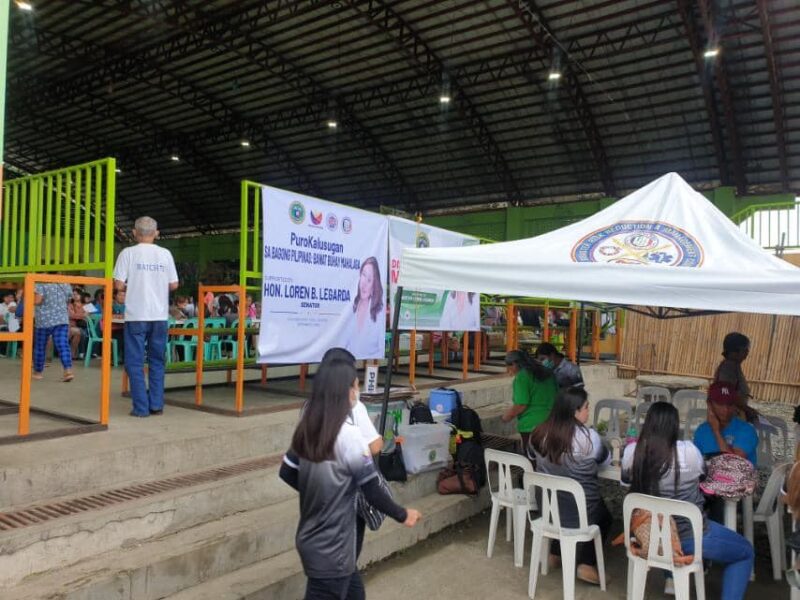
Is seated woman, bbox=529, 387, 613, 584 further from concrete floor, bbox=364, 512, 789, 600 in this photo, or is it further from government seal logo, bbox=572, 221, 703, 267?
government seal logo, bbox=572, 221, 703, 267

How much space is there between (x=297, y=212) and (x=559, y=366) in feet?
9.01

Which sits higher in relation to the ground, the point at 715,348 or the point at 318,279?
the point at 318,279

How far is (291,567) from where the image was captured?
3361 mm

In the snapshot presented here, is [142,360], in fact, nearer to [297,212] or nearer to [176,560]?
[297,212]

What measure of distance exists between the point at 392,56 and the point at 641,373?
35.7ft

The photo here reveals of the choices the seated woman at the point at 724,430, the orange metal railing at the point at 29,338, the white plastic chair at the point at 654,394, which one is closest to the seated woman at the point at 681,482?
the seated woman at the point at 724,430

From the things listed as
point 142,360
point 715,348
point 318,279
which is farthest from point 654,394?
point 142,360

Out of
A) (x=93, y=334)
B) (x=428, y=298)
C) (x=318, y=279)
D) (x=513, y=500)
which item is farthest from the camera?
(x=93, y=334)

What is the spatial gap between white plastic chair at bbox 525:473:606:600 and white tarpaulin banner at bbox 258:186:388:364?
2278mm

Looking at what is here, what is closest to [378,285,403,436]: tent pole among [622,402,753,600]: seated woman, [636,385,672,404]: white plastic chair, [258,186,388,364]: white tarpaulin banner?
[258,186,388,364]: white tarpaulin banner

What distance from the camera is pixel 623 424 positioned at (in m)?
7.89

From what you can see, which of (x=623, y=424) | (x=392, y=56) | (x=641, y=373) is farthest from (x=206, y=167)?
(x=623, y=424)

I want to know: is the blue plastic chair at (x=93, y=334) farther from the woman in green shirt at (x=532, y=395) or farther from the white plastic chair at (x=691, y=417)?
the white plastic chair at (x=691, y=417)

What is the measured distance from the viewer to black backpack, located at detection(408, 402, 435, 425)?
501cm
